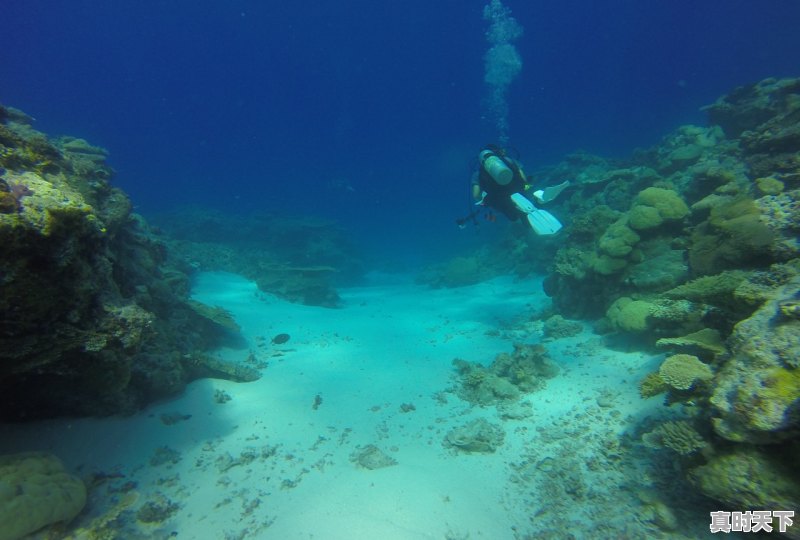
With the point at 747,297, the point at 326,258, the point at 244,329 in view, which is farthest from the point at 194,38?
the point at 747,297

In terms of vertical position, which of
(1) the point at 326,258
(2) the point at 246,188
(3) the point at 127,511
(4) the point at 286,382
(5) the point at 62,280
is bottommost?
(3) the point at 127,511

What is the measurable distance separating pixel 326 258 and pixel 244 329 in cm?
1132

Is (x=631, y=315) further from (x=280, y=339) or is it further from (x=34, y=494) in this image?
(x=34, y=494)

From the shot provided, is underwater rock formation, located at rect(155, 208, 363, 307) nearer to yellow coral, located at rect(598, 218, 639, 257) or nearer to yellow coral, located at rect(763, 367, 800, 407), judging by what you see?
yellow coral, located at rect(598, 218, 639, 257)

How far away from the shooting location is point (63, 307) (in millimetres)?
2941

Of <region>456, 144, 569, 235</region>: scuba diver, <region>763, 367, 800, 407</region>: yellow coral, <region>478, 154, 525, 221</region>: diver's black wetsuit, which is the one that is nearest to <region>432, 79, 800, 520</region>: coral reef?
<region>763, 367, 800, 407</region>: yellow coral

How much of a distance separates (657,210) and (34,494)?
1047 centimetres

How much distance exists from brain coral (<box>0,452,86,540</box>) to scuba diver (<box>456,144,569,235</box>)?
6.69m

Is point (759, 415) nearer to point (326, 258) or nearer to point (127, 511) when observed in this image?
point (127, 511)

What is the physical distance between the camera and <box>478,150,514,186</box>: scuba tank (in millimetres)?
7105

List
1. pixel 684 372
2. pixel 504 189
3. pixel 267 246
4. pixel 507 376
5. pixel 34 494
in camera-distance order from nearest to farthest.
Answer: pixel 34 494 < pixel 684 372 < pixel 507 376 < pixel 504 189 < pixel 267 246

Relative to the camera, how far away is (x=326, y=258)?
66.4ft

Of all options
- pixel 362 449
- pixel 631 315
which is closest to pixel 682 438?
pixel 631 315

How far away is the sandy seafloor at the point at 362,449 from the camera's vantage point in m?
3.89
